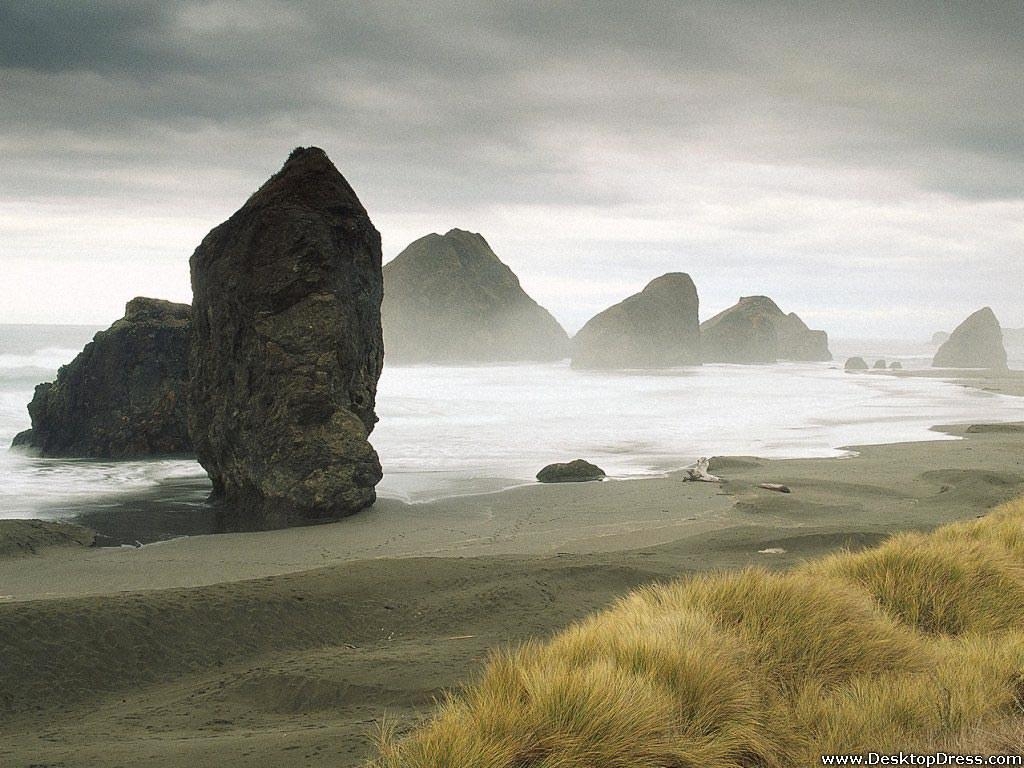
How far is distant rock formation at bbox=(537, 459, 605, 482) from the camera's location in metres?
16.0

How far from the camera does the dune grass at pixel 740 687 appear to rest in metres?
3.53

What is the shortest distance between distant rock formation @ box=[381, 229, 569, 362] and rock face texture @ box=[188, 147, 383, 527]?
86736 millimetres

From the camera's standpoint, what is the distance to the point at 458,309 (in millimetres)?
108125

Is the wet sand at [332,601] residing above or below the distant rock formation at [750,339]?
below

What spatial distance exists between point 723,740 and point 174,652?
414cm

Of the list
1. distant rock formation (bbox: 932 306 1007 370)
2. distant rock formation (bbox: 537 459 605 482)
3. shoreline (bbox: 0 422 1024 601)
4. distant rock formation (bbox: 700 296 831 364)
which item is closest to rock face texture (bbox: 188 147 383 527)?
shoreline (bbox: 0 422 1024 601)

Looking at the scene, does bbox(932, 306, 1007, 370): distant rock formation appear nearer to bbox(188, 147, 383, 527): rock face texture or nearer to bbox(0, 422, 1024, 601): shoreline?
bbox(0, 422, 1024, 601): shoreline

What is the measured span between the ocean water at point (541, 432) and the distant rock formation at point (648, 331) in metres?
49.4

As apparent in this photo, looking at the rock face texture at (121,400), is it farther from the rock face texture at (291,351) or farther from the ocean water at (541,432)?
the rock face texture at (291,351)

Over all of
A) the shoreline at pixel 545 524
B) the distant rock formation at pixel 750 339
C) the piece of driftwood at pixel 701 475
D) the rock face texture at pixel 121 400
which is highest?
the distant rock formation at pixel 750 339

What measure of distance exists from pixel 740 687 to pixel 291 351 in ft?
33.0

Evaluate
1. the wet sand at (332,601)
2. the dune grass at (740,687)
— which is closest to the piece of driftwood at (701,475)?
the wet sand at (332,601)

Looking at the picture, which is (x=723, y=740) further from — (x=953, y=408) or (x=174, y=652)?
(x=953, y=408)

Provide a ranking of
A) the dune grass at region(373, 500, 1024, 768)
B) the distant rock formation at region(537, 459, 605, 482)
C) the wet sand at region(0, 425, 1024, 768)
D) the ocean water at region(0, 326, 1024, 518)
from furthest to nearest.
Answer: the distant rock formation at region(537, 459, 605, 482)
the ocean water at region(0, 326, 1024, 518)
the wet sand at region(0, 425, 1024, 768)
the dune grass at region(373, 500, 1024, 768)
